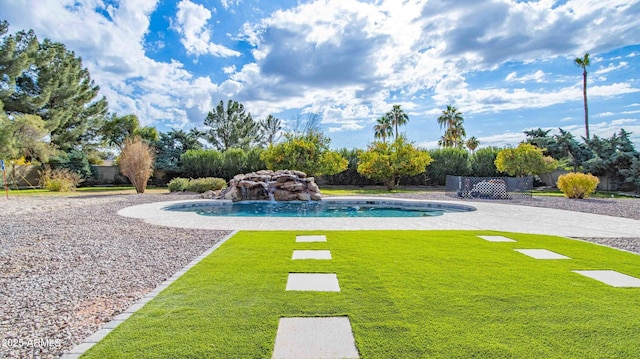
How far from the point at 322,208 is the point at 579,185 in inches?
390

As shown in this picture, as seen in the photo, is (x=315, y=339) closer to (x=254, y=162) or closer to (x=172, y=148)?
(x=254, y=162)

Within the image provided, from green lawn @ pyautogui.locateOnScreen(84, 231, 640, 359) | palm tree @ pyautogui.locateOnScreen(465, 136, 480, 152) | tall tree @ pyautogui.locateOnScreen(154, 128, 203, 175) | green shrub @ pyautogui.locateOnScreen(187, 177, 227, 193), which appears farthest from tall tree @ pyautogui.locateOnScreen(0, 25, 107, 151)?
palm tree @ pyautogui.locateOnScreen(465, 136, 480, 152)

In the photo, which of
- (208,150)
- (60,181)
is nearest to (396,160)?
(208,150)

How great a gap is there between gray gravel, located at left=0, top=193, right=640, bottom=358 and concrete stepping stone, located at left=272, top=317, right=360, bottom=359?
4.36ft

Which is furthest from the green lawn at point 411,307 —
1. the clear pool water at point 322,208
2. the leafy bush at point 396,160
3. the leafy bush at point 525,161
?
the leafy bush at point 525,161

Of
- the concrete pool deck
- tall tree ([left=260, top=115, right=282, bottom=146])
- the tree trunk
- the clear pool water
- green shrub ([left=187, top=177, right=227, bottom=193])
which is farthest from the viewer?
tall tree ([left=260, top=115, right=282, bottom=146])

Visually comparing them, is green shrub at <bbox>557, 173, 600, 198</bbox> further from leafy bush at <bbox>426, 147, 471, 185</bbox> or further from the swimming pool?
leafy bush at <bbox>426, 147, 471, 185</bbox>

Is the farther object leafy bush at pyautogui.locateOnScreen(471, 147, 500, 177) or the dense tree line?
leafy bush at pyautogui.locateOnScreen(471, 147, 500, 177)

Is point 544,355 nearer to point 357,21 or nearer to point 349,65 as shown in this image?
point 357,21

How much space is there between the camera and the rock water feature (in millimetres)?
12930

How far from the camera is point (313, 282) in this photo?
3.14 meters

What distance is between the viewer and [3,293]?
309 centimetres

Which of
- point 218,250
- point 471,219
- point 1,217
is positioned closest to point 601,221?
point 471,219

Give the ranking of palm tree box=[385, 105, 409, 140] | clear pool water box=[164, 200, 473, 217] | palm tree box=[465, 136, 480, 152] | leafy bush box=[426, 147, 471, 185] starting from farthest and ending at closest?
palm tree box=[465, 136, 480, 152]
palm tree box=[385, 105, 409, 140]
leafy bush box=[426, 147, 471, 185]
clear pool water box=[164, 200, 473, 217]
